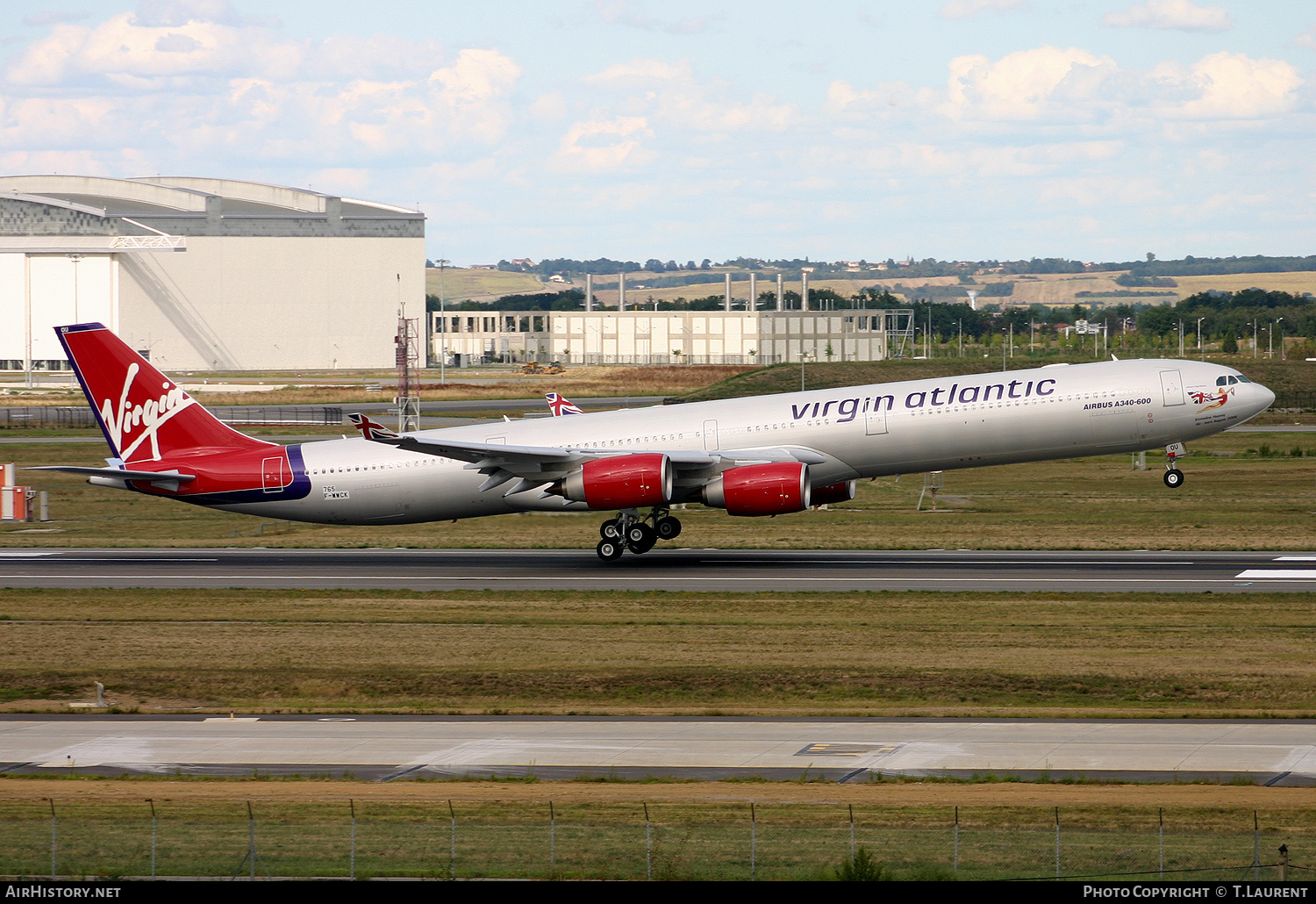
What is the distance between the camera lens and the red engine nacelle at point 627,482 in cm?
4306

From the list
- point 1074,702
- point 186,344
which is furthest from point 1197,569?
point 186,344

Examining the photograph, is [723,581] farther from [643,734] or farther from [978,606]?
[643,734]

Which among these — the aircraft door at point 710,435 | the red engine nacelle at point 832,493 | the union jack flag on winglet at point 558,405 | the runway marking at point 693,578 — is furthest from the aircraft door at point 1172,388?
the union jack flag on winglet at point 558,405

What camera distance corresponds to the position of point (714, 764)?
23688 mm

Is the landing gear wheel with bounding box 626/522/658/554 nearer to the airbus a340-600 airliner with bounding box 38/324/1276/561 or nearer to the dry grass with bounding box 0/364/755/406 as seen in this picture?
the airbus a340-600 airliner with bounding box 38/324/1276/561

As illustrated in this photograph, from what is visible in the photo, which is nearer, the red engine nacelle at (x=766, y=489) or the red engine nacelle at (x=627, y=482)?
the red engine nacelle at (x=766, y=489)

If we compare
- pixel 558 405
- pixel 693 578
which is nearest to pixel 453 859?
pixel 693 578

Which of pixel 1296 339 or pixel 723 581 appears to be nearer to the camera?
pixel 723 581

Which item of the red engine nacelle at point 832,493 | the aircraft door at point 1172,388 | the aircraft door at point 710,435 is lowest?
the red engine nacelle at point 832,493

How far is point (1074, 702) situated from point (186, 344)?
180697mm

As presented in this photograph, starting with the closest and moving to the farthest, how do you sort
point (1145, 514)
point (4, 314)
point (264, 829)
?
point (264, 829)
point (1145, 514)
point (4, 314)

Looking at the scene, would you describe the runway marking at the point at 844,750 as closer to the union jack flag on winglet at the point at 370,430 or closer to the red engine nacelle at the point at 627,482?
the red engine nacelle at the point at 627,482

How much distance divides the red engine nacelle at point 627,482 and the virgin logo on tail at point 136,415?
14012 mm

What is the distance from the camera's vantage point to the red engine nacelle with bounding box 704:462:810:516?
138 ft
